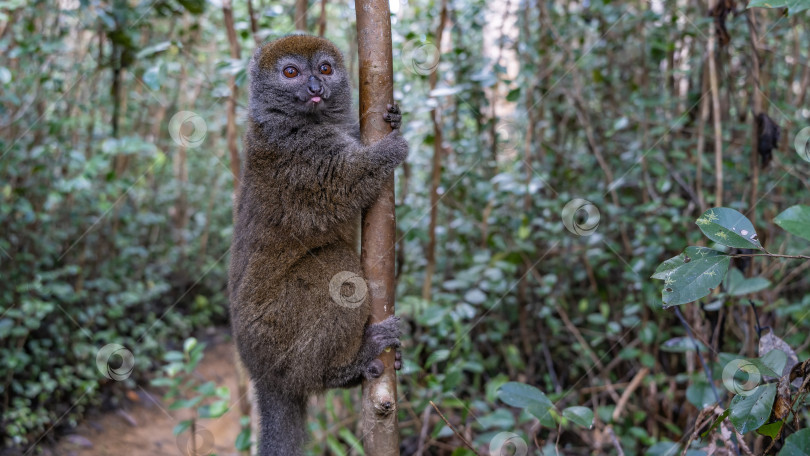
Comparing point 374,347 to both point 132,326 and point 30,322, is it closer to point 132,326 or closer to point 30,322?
point 30,322

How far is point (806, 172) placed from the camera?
522cm

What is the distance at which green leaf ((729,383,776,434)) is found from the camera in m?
1.87

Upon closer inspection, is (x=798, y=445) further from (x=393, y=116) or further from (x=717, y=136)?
(x=717, y=136)

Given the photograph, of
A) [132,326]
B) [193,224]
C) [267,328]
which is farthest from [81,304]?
[267,328]

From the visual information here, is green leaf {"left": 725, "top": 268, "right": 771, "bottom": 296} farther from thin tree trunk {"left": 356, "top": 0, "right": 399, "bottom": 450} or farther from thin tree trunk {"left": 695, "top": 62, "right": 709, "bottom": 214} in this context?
thin tree trunk {"left": 356, "top": 0, "right": 399, "bottom": 450}

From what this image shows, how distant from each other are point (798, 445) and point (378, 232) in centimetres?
170

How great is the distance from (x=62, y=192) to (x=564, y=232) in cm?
476

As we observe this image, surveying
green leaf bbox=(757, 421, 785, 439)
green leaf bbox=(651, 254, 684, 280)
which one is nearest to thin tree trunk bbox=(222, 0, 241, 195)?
green leaf bbox=(651, 254, 684, 280)

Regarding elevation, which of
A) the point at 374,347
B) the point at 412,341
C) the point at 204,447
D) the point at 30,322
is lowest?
the point at 204,447

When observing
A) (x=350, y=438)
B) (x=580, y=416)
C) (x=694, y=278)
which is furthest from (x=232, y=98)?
(x=694, y=278)

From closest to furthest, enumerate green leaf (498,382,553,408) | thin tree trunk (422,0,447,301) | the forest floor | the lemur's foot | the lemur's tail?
green leaf (498,382,553,408), the lemur's foot, the lemur's tail, thin tree trunk (422,0,447,301), the forest floor

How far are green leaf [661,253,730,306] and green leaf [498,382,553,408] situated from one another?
34.9 inches

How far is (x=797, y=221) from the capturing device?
1.75m

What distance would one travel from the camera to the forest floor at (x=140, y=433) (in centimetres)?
541
